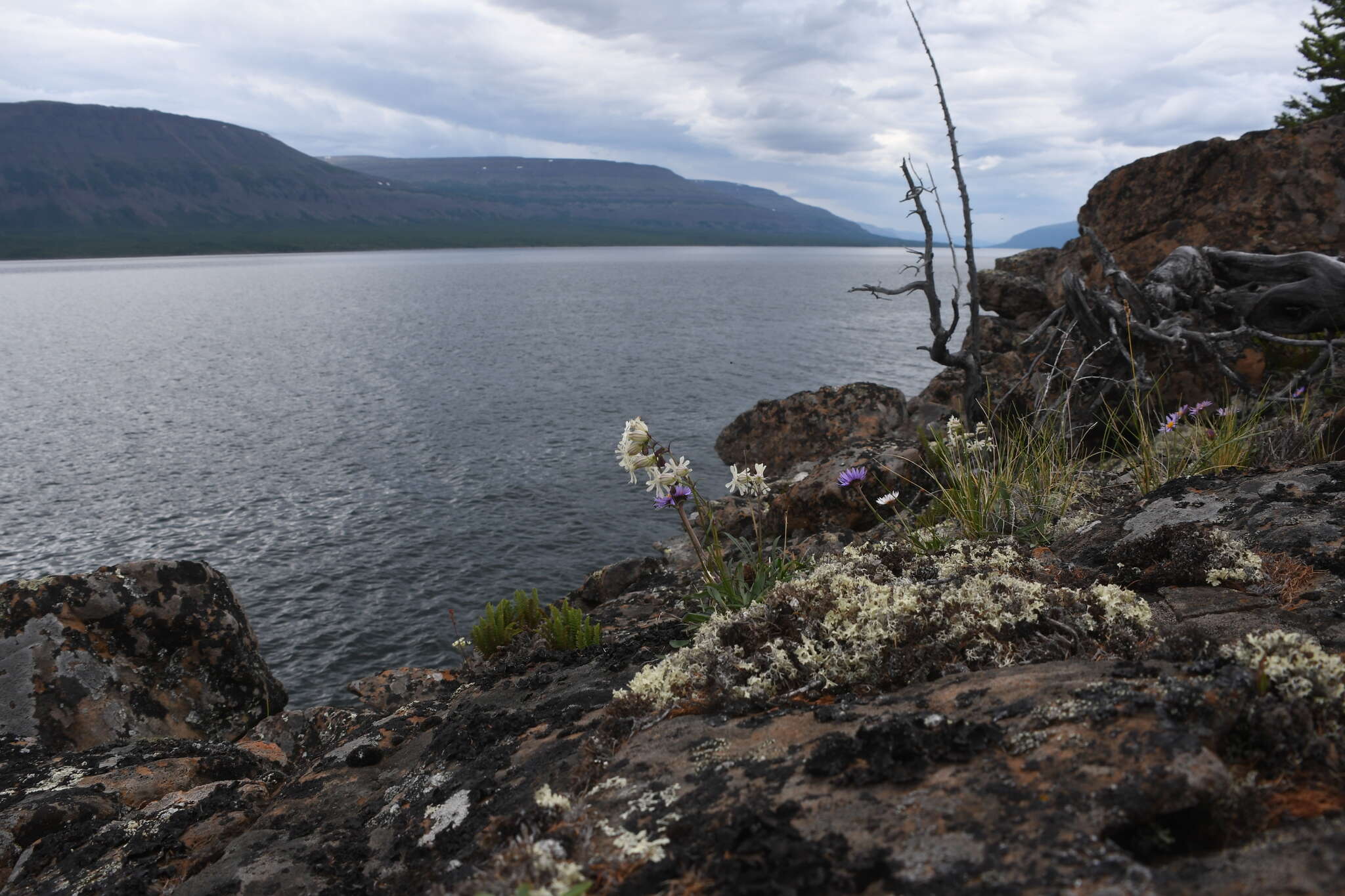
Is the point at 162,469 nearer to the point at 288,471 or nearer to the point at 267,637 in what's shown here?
the point at 288,471

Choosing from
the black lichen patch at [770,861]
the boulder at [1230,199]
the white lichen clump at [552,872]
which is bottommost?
the white lichen clump at [552,872]

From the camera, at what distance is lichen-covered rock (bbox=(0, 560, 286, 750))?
8273mm

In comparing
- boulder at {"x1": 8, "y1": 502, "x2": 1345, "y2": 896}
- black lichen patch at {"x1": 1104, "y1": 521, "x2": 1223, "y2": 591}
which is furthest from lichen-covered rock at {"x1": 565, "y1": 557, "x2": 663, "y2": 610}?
black lichen patch at {"x1": 1104, "y1": 521, "x2": 1223, "y2": 591}

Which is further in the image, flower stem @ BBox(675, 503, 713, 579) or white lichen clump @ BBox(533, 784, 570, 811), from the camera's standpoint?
flower stem @ BBox(675, 503, 713, 579)

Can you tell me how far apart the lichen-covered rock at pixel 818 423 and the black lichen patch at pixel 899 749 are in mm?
17244

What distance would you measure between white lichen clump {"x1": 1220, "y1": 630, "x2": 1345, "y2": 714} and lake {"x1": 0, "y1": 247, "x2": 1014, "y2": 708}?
13.6 m

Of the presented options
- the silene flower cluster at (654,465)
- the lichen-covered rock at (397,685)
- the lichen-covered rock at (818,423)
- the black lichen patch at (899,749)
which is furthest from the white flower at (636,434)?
the lichen-covered rock at (818,423)

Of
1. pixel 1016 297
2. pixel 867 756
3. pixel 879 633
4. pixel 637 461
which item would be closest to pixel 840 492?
pixel 637 461

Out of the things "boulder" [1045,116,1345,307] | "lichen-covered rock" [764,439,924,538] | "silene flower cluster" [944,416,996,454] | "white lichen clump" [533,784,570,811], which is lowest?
"lichen-covered rock" [764,439,924,538]

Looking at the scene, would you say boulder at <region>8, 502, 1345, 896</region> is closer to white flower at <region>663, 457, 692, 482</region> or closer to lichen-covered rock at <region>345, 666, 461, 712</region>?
white flower at <region>663, 457, 692, 482</region>

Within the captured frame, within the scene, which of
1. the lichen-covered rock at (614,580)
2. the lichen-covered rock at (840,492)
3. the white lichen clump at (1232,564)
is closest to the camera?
the white lichen clump at (1232,564)

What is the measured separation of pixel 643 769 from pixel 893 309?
89982mm

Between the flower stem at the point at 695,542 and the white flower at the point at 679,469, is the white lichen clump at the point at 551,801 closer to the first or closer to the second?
the flower stem at the point at 695,542

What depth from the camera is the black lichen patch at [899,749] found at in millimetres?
2355
